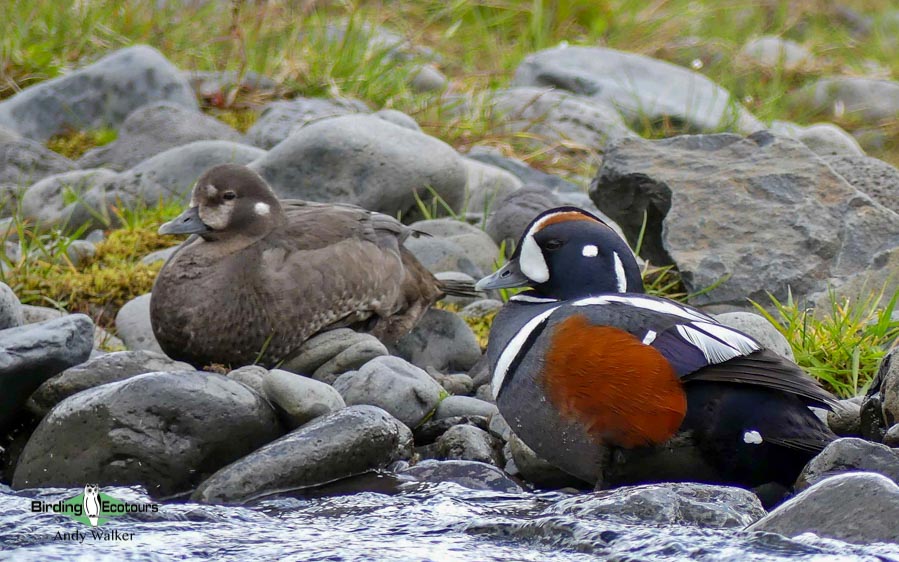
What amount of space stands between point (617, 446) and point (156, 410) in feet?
4.87

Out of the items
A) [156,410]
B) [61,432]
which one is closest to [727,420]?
[156,410]

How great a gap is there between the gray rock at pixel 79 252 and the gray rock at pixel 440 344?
1.69 m

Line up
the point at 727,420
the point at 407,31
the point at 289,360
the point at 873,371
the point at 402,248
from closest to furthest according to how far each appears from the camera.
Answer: the point at 727,420 → the point at 873,371 → the point at 289,360 → the point at 402,248 → the point at 407,31

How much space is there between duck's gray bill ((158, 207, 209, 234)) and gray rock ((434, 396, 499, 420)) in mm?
1401

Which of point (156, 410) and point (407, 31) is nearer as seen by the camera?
point (156, 410)

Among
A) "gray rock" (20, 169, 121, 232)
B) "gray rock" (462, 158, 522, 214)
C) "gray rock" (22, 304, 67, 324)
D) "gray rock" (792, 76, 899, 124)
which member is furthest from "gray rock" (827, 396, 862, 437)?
"gray rock" (792, 76, 899, 124)

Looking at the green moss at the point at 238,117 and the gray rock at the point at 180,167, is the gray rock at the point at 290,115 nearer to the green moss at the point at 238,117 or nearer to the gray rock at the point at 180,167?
the green moss at the point at 238,117

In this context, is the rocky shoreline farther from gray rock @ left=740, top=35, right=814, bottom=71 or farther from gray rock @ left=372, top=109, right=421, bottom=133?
gray rock @ left=740, top=35, right=814, bottom=71

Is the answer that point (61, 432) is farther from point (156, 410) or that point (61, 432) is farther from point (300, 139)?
point (300, 139)

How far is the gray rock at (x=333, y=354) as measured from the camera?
17.3 feet

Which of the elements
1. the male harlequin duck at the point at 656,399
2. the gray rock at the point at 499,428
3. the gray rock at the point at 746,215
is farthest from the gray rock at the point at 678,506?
the gray rock at the point at 746,215

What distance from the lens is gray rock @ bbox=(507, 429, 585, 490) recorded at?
4.39 meters

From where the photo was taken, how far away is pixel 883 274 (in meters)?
5.75

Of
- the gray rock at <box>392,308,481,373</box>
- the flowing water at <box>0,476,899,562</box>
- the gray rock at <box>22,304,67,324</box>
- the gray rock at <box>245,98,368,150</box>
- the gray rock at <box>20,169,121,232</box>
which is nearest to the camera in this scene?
the flowing water at <box>0,476,899,562</box>
